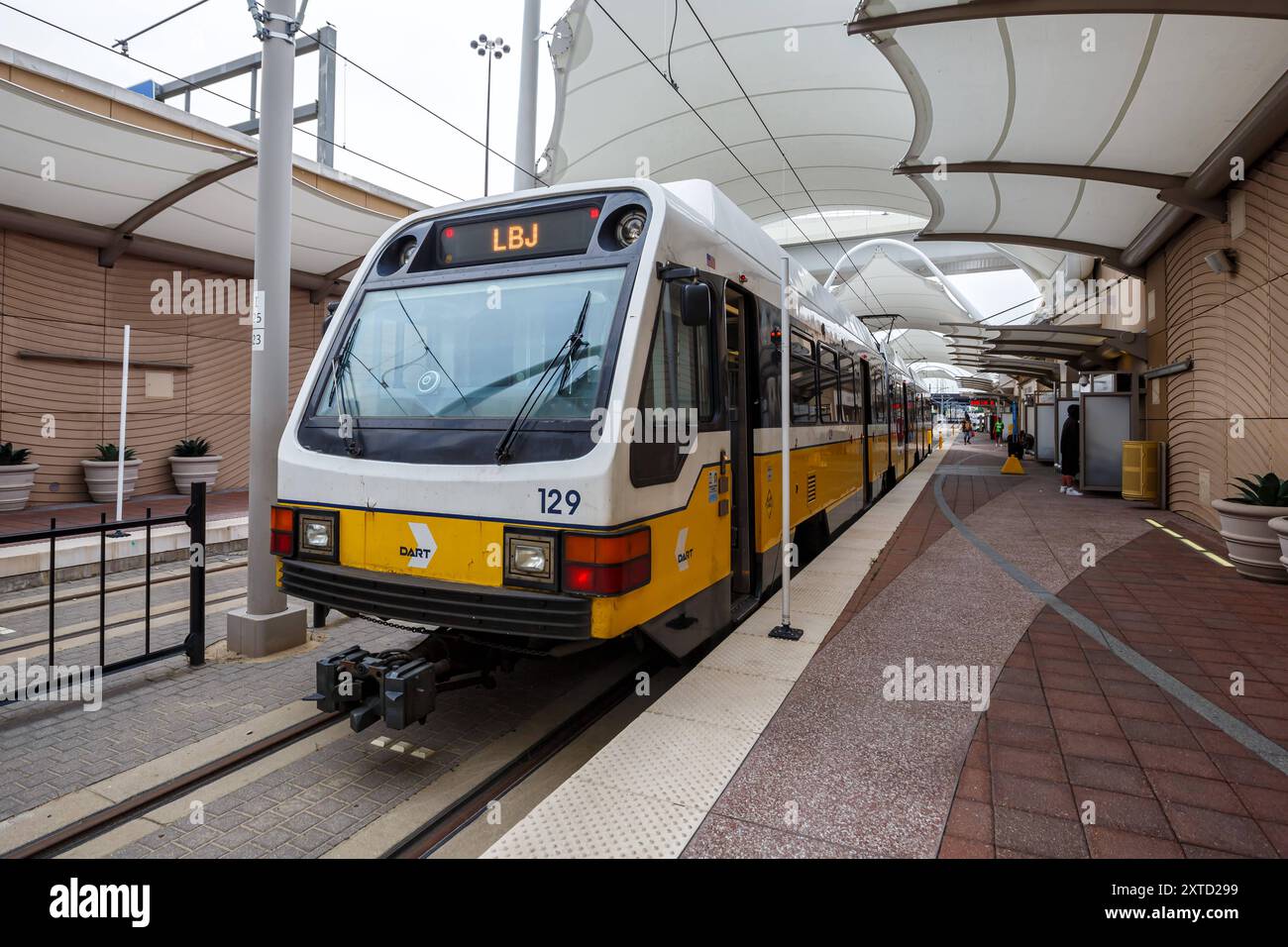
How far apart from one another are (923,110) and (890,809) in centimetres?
797

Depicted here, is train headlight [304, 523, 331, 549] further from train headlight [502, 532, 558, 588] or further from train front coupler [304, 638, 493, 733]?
train headlight [502, 532, 558, 588]

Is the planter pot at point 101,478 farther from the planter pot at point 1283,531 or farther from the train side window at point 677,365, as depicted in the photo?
the planter pot at point 1283,531

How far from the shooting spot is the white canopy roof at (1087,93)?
5.86m

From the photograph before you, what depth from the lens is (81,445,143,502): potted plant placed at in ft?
38.2

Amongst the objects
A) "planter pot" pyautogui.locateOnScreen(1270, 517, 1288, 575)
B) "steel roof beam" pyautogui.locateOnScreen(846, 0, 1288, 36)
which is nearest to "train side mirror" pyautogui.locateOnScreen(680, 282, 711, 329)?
"steel roof beam" pyautogui.locateOnScreen(846, 0, 1288, 36)

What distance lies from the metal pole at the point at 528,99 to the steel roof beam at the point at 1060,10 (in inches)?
226

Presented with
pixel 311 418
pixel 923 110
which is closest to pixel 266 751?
pixel 311 418

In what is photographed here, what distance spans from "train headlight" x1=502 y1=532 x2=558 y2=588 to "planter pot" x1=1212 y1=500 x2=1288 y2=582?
22.4 feet

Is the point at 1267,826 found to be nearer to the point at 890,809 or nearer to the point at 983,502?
the point at 890,809

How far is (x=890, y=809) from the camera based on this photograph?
9.40 feet

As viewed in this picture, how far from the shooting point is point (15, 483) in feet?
33.4

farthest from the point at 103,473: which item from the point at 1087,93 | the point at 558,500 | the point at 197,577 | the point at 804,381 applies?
the point at 1087,93

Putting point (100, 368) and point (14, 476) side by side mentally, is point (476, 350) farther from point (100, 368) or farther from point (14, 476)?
point (100, 368)
